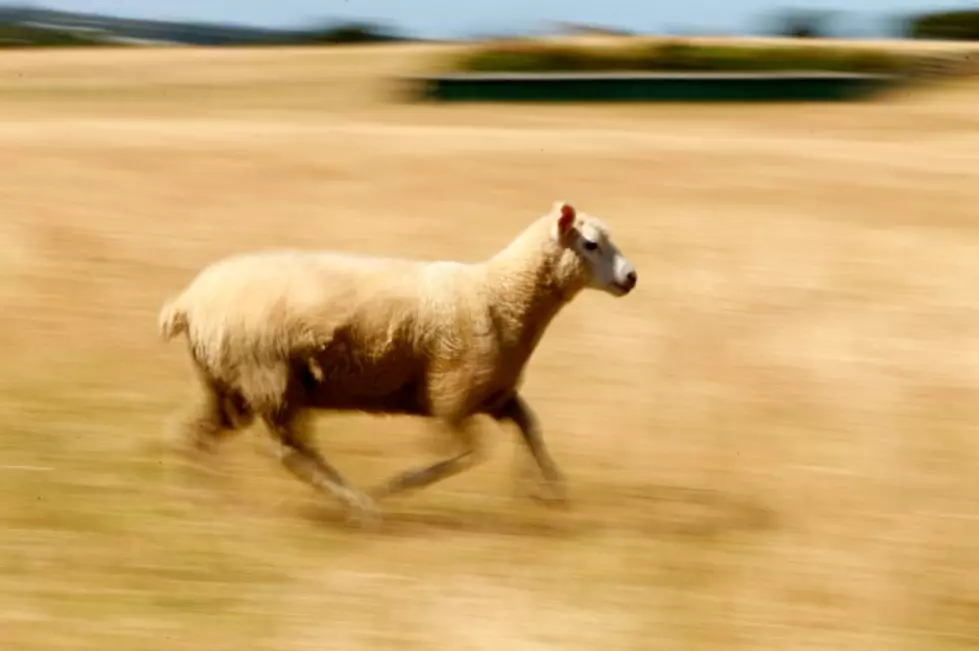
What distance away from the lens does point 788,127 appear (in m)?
23.7

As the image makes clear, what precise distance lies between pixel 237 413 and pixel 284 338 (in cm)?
60

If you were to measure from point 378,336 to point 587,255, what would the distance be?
1055mm

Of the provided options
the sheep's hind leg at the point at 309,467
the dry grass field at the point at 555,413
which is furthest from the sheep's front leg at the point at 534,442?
the sheep's hind leg at the point at 309,467

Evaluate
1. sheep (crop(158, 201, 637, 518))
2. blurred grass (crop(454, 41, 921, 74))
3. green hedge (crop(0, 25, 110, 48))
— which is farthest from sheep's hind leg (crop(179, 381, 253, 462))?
green hedge (crop(0, 25, 110, 48))

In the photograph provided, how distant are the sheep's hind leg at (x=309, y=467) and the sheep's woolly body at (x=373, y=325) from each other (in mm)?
110

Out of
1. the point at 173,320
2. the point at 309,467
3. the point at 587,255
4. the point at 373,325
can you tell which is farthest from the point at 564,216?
the point at 173,320

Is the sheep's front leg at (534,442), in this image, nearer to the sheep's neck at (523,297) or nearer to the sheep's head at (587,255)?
the sheep's neck at (523,297)

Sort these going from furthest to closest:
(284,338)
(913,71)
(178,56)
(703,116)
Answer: (178,56)
(913,71)
(703,116)
(284,338)

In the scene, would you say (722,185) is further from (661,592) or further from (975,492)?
(661,592)

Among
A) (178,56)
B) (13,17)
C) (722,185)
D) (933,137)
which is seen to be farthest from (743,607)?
(13,17)

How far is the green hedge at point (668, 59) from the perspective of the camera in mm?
29734

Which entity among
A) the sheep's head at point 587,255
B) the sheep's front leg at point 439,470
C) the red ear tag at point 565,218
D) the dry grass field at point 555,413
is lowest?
the dry grass field at point 555,413

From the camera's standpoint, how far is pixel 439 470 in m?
7.40

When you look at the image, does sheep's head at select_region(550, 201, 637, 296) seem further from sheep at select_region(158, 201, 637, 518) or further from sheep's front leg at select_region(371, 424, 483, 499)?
sheep's front leg at select_region(371, 424, 483, 499)
